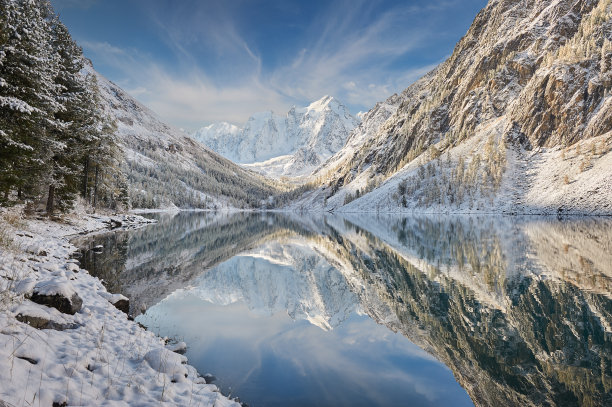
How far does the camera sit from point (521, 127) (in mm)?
118812

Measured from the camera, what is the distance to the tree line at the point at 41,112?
15.6 m

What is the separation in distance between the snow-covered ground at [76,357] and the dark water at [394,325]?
1895 mm

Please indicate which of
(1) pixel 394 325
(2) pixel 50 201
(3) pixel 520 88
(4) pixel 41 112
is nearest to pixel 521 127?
(3) pixel 520 88

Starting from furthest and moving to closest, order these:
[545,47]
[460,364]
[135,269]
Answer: [545,47]
[135,269]
[460,364]

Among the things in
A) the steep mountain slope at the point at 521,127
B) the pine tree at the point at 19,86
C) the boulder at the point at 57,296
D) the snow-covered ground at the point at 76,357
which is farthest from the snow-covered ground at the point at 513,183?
the pine tree at the point at 19,86

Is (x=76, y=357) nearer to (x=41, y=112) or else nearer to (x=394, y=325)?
(x=394, y=325)

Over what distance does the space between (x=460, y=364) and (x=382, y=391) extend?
2.86 metres

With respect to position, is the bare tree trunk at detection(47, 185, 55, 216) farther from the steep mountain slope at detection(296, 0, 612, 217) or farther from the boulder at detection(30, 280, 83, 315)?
the steep mountain slope at detection(296, 0, 612, 217)

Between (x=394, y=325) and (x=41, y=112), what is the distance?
1982cm

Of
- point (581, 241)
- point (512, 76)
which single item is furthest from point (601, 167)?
point (512, 76)

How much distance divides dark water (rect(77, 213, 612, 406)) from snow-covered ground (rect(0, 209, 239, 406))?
190 cm

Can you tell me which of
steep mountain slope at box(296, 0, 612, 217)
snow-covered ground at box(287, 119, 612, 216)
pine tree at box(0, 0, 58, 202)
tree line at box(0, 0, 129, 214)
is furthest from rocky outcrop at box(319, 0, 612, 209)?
pine tree at box(0, 0, 58, 202)

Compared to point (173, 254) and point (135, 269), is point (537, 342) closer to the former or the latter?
point (135, 269)

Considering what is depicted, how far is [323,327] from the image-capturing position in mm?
13078
